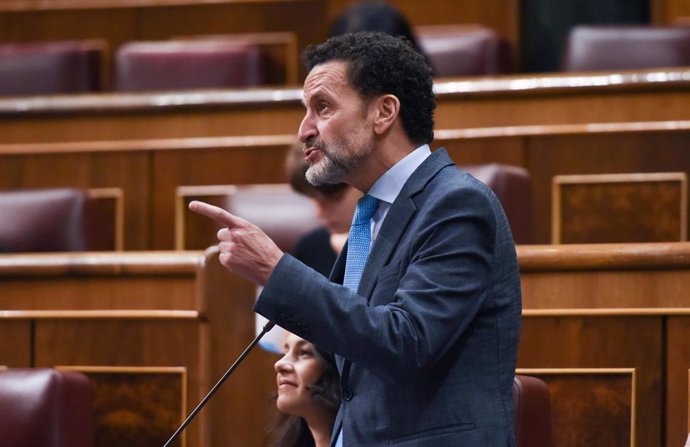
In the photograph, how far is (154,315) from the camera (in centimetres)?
86

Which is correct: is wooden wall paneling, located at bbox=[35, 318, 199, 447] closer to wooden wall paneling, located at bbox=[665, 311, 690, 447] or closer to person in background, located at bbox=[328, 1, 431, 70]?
wooden wall paneling, located at bbox=[665, 311, 690, 447]

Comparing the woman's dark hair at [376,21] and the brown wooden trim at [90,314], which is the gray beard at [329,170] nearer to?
the brown wooden trim at [90,314]

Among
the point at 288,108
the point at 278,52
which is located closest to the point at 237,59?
the point at 278,52

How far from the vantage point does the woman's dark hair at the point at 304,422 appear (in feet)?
2.21

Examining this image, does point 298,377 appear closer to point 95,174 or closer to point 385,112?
point 385,112

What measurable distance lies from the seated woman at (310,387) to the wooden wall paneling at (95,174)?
1.97 feet

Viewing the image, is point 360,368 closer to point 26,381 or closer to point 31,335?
point 26,381

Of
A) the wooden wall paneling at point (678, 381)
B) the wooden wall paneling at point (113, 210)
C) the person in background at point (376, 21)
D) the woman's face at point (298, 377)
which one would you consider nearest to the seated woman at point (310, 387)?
the woman's face at point (298, 377)

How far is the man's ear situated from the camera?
1.83 feet

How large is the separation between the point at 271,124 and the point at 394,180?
72cm

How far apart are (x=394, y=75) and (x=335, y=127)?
4 cm

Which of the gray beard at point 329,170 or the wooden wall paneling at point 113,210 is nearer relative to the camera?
the gray beard at point 329,170

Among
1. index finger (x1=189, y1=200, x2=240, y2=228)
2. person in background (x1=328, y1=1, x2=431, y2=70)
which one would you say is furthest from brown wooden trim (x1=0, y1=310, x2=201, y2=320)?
person in background (x1=328, y1=1, x2=431, y2=70)

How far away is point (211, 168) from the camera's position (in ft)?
4.12
